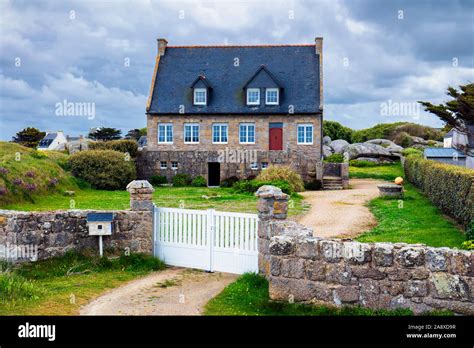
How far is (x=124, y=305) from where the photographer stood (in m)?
10.1

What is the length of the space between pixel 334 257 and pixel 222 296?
8.30ft

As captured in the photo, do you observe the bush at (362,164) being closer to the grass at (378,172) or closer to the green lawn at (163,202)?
the grass at (378,172)

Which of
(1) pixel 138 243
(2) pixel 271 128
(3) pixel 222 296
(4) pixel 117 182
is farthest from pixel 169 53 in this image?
(3) pixel 222 296

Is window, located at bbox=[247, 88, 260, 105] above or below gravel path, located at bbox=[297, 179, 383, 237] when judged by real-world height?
above

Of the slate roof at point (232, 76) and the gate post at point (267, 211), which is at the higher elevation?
the slate roof at point (232, 76)

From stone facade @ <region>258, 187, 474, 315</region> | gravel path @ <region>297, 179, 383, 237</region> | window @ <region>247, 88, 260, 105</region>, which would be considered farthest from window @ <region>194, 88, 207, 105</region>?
stone facade @ <region>258, 187, 474, 315</region>

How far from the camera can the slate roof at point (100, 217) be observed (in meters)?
13.0

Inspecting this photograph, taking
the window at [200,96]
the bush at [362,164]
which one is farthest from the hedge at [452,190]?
the bush at [362,164]

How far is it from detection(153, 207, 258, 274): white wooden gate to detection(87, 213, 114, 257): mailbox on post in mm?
1189

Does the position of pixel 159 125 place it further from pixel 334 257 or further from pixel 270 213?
pixel 334 257

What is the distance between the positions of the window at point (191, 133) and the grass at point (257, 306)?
29.1 metres

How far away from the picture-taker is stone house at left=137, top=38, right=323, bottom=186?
125ft

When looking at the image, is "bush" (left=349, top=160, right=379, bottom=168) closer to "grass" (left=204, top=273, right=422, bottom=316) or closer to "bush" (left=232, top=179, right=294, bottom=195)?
"bush" (left=232, top=179, right=294, bottom=195)

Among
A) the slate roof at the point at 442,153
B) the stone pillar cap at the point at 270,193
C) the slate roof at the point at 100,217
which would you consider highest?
the slate roof at the point at 442,153
